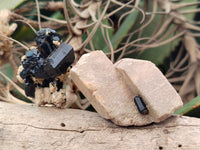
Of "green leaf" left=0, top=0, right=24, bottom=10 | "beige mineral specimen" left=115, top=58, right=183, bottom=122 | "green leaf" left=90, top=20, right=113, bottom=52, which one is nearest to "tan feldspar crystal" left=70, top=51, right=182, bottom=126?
"beige mineral specimen" left=115, top=58, right=183, bottom=122

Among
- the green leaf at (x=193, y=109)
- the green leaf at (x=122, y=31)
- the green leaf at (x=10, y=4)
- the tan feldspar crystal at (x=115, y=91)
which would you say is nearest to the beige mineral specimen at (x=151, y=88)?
the tan feldspar crystal at (x=115, y=91)

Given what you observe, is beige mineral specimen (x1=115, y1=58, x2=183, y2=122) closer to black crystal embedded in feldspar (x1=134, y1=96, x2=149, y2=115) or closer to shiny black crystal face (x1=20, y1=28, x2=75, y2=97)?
black crystal embedded in feldspar (x1=134, y1=96, x2=149, y2=115)

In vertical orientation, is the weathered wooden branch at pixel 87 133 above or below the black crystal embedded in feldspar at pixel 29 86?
below

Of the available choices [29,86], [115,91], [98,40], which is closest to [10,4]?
[98,40]

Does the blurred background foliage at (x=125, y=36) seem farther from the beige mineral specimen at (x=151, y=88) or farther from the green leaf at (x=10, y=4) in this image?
the beige mineral specimen at (x=151, y=88)

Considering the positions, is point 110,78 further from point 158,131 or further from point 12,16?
point 12,16

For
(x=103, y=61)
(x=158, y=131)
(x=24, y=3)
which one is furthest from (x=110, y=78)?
(x=24, y=3)
